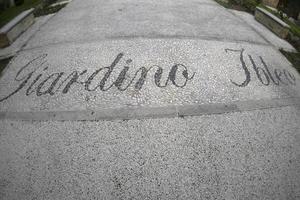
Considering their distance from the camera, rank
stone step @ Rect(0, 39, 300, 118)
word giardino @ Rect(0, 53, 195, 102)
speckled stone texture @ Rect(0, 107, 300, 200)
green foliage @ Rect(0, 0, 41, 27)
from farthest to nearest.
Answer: green foliage @ Rect(0, 0, 41, 27), word giardino @ Rect(0, 53, 195, 102), stone step @ Rect(0, 39, 300, 118), speckled stone texture @ Rect(0, 107, 300, 200)

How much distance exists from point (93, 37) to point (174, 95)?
10.2 ft

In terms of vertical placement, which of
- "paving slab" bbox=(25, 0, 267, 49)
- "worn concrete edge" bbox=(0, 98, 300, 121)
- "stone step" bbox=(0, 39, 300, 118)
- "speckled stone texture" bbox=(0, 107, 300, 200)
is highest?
"paving slab" bbox=(25, 0, 267, 49)

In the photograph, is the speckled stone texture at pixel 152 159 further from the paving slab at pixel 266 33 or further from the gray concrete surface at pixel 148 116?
the paving slab at pixel 266 33

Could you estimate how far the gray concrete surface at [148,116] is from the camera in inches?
146

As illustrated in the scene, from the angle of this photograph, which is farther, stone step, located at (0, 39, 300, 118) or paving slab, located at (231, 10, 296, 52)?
paving slab, located at (231, 10, 296, 52)

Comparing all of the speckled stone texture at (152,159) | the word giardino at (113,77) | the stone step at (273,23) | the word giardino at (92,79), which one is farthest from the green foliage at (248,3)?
the speckled stone texture at (152,159)

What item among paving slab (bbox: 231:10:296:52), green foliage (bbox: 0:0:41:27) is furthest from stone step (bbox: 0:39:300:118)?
green foliage (bbox: 0:0:41:27)

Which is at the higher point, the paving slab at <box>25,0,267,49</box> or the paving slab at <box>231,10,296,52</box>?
the paving slab at <box>25,0,267,49</box>

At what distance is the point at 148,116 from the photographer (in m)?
4.59

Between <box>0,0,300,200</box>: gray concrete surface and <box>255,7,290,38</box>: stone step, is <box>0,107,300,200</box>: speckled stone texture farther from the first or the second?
<box>255,7,290,38</box>: stone step

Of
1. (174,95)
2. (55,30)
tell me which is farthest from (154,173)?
(55,30)

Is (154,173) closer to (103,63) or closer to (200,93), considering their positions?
(200,93)

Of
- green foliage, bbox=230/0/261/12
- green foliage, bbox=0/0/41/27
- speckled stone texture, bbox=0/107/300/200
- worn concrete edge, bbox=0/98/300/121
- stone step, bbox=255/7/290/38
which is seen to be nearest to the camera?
speckled stone texture, bbox=0/107/300/200

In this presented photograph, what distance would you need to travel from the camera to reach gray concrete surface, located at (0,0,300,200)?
3.71 m
